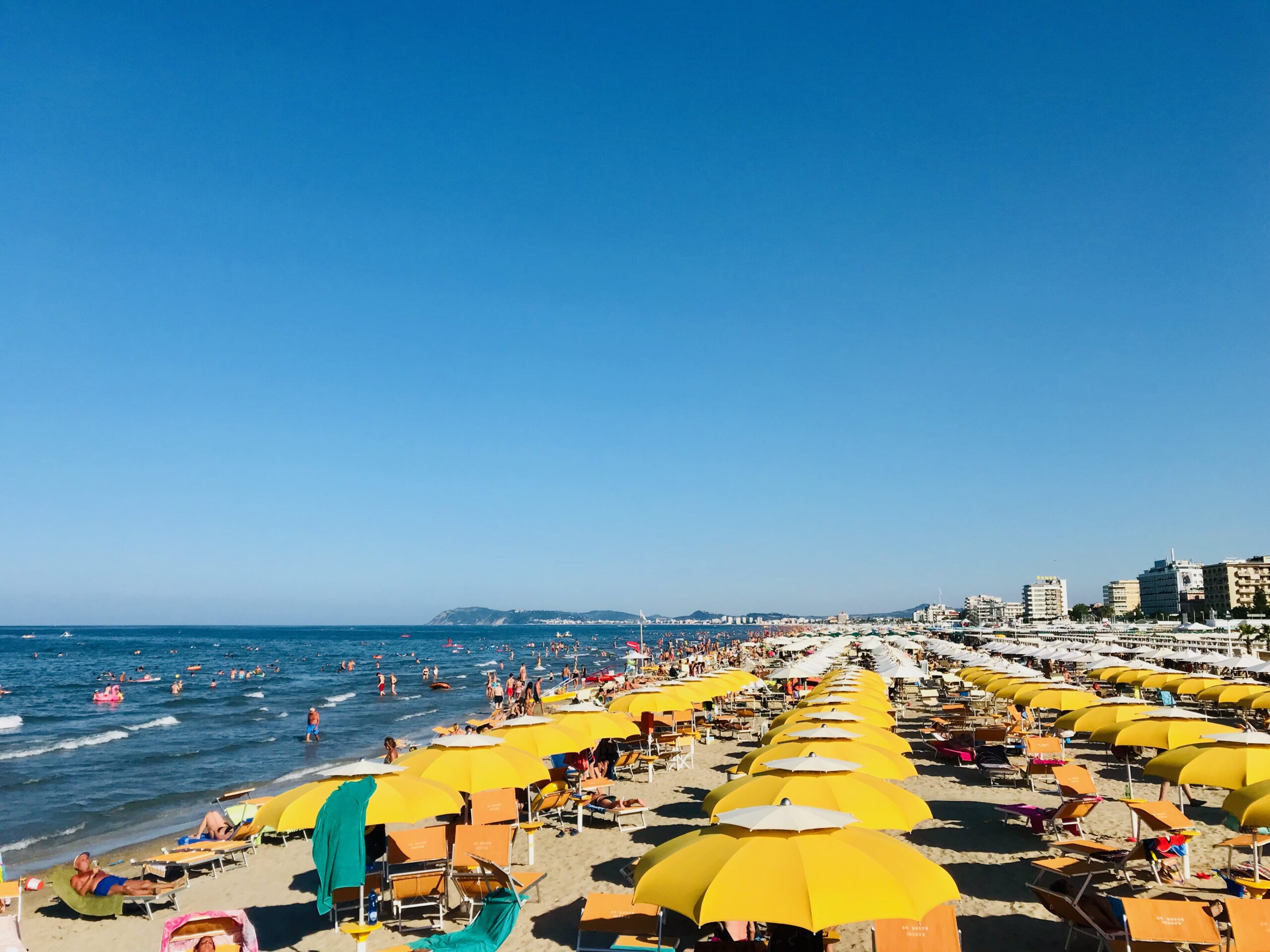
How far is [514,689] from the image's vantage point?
1270 inches

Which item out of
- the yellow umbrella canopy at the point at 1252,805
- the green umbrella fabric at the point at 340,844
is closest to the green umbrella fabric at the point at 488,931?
the green umbrella fabric at the point at 340,844

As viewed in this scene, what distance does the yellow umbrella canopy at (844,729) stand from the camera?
9.48 meters

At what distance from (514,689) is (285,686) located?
91.7 ft

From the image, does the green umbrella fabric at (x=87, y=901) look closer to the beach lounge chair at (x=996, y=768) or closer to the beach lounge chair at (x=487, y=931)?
the beach lounge chair at (x=487, y=931)

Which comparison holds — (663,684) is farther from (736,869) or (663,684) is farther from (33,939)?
(736,869)

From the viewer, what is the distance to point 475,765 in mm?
9227

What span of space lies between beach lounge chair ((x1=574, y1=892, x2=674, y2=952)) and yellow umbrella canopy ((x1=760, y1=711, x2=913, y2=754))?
2673 mm

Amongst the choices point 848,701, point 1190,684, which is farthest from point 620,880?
point 1190,684

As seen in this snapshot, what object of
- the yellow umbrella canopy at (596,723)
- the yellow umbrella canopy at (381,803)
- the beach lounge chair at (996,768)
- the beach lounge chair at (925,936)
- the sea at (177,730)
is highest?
the yellow umbrella canopy at (381,803)

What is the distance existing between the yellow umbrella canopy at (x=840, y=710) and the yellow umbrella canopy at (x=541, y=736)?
2.98 metres

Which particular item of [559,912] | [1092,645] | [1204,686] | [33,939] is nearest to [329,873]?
[559,912]

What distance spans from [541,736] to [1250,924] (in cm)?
775

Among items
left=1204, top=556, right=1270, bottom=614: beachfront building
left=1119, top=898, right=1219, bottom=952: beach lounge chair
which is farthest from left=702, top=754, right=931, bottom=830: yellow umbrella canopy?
left=1204, top=556, right=1270, bottom=614: beachfront building

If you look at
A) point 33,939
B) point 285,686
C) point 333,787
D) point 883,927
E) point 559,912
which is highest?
point 333,787
